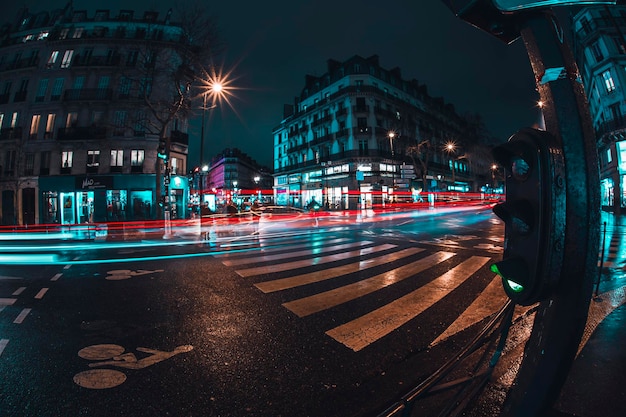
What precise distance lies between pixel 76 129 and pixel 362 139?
34912 millimetres

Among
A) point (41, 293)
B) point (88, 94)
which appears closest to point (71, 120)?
point (88, 94)

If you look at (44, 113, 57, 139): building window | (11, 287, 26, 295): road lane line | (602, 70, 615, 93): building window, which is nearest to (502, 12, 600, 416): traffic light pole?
(11, 287, 26, 295): road lane line

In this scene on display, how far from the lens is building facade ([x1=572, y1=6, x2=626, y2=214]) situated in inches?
1085

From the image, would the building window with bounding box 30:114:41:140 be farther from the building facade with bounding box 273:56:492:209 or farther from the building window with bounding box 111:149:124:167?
the building facade with bounding box 273:56:492:209

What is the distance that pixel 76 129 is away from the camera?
26.6 meters

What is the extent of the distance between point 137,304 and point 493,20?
5642 millimetres

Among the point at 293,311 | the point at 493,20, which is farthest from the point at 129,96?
the point at 493,20

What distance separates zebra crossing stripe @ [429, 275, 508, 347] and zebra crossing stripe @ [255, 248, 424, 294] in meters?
2.54

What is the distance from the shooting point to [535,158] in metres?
1.20

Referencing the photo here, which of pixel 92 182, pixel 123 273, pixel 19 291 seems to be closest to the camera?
pixel 19 291

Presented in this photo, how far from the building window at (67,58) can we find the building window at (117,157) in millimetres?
10658

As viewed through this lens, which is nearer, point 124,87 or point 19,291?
point 19,291

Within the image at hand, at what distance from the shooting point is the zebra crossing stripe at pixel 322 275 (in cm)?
535

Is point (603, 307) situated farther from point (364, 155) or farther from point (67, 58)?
point (67, 58)
